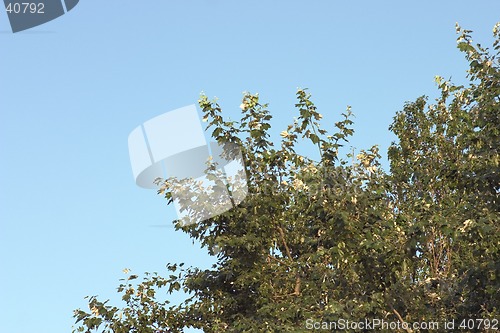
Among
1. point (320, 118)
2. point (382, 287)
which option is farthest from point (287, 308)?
point (320, 118)

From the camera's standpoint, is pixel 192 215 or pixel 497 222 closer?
pixel 497 222

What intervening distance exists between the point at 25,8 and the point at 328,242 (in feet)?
25.4

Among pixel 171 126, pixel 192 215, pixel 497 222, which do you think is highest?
pixel 171 126

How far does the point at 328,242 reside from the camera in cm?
1406

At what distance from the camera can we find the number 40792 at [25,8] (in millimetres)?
14555

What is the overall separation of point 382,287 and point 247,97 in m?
5.06

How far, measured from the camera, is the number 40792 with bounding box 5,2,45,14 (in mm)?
14555

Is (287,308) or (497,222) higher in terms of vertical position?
(497,222)

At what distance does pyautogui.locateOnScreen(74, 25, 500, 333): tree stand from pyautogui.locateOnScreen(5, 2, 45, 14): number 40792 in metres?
3.83

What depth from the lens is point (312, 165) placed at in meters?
15.6

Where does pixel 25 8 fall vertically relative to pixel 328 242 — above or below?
above

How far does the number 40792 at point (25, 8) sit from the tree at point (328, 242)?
383 centimetres

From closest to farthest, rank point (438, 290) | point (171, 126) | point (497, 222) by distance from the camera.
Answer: point (497, 222), point (171, 126), point (438, 290)

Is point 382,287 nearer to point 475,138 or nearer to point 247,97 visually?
point 475,138
